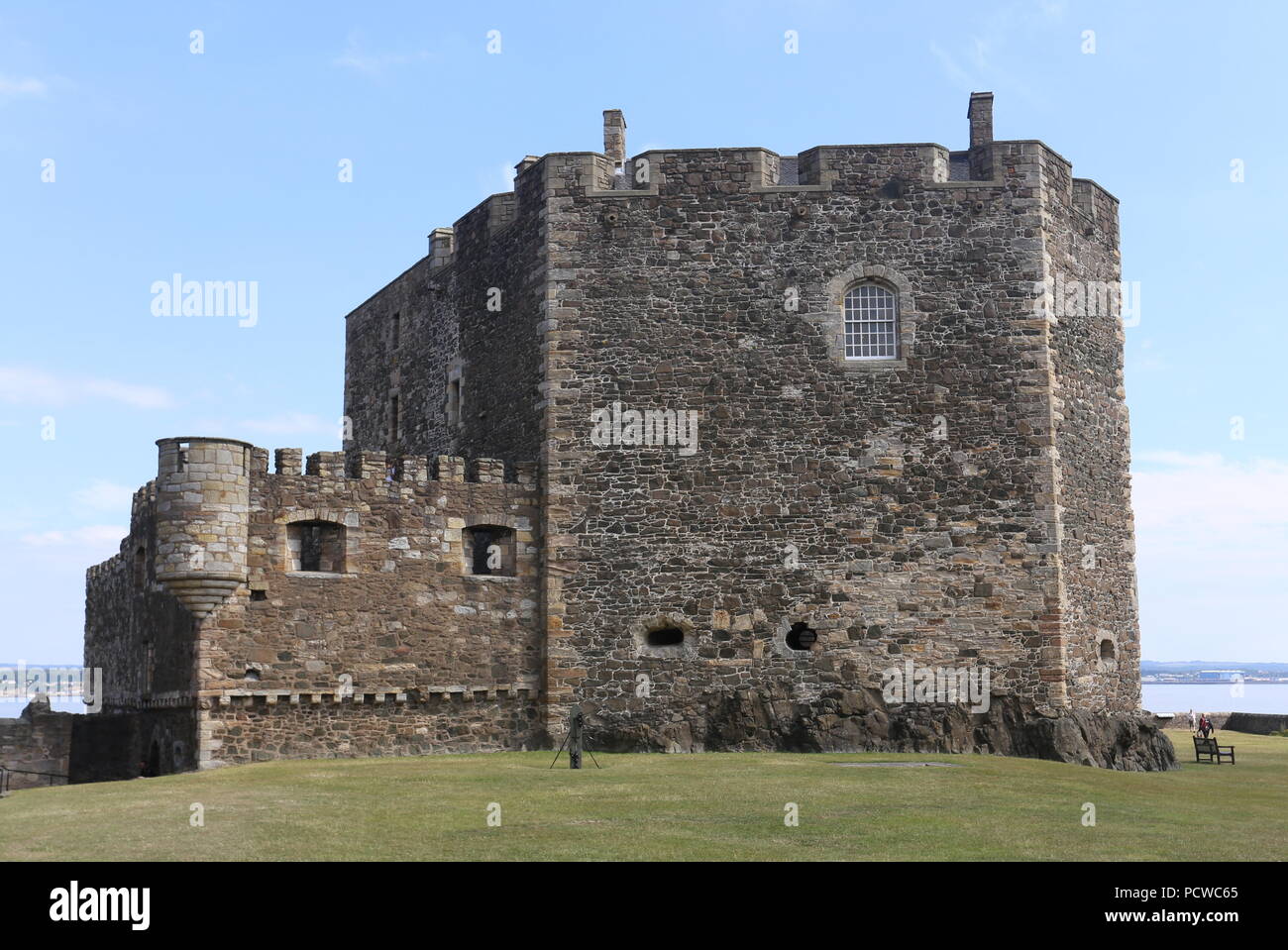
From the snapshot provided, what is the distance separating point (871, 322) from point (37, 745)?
17464 mm

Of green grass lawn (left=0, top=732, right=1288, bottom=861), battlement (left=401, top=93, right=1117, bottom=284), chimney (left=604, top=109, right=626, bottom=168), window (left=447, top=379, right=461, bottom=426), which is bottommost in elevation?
green grass lawn (left=0, top=732, right=1288, bottom=861)

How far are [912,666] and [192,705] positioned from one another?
13085 mm

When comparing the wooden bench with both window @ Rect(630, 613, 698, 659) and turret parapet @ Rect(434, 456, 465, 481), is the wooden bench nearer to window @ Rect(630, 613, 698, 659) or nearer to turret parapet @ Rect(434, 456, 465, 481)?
window @ Rect(630, 613, 698, 659)

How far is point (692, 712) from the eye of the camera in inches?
997

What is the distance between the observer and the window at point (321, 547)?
2422cm

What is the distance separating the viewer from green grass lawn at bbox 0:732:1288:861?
1333cm

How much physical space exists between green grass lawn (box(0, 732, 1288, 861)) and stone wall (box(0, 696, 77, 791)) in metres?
4.27

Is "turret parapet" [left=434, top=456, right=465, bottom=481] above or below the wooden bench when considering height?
above

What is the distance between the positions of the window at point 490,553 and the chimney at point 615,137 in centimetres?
927

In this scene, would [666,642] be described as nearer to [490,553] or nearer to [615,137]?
[490,553]

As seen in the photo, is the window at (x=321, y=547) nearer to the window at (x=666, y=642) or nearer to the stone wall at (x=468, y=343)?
the stone wall at (x=468, y=343)

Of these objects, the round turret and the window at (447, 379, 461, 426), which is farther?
the window at (447, 379, 461, 426)

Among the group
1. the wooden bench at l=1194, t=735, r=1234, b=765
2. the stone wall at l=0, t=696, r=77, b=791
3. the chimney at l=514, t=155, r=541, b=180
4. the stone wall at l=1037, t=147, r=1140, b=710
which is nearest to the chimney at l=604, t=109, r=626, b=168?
the chimney at l=514, t=155, r=541, b=180

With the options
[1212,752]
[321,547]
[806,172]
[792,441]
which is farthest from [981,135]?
[321,547]
